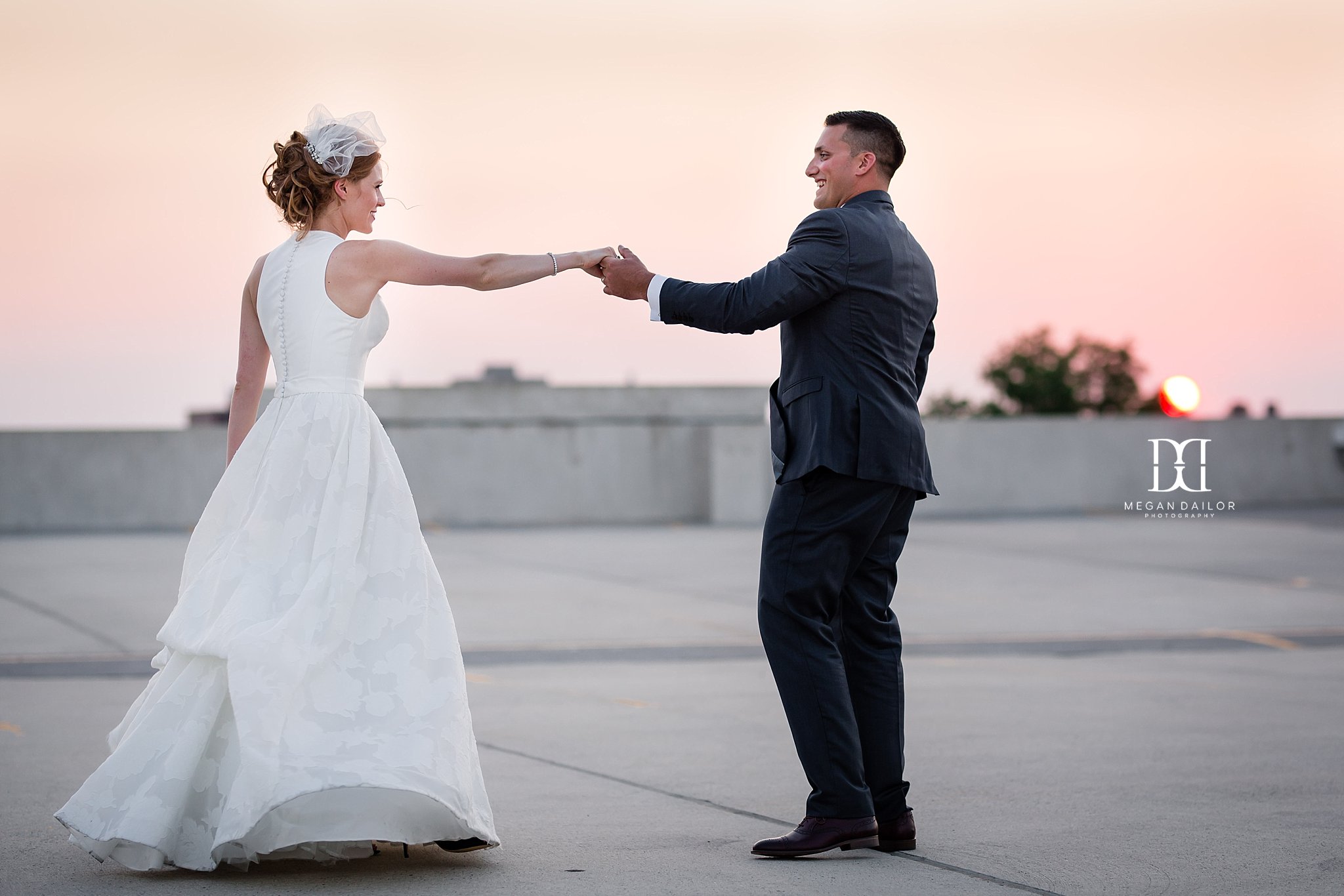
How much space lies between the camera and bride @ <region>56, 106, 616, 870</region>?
410cm

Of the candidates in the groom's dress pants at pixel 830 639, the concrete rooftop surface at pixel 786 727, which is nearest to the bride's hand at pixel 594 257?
the groom's dress pants at pixel 830 639

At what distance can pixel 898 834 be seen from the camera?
4.60 metres

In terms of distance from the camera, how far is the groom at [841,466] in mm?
4457

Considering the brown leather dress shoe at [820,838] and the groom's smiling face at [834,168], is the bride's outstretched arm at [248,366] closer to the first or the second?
the groom's smiling face at [834,168]

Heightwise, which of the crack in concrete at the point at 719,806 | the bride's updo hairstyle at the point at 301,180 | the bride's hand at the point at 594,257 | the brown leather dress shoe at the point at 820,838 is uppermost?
the bride's updo hairstyle at the point at 301,180

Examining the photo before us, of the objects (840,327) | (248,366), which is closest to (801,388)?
(840,327)

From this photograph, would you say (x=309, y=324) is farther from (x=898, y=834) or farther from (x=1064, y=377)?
(x=1064, y=377)

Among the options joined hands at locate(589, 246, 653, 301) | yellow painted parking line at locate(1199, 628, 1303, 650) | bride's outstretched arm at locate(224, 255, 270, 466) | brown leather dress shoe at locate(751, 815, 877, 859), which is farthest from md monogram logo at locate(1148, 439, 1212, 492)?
bride's outstretched arm at locate(224, 255, 270, 466)

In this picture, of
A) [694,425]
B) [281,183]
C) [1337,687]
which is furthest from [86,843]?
[694,425]

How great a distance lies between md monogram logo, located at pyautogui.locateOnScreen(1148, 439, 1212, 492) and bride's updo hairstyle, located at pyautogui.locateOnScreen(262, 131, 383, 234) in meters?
19.4

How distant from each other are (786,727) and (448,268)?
3.10 m

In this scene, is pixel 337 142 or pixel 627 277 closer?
pixel 337 142

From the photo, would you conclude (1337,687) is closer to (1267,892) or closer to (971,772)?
(971,772)

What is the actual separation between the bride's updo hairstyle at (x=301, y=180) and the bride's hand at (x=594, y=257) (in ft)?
2.32
